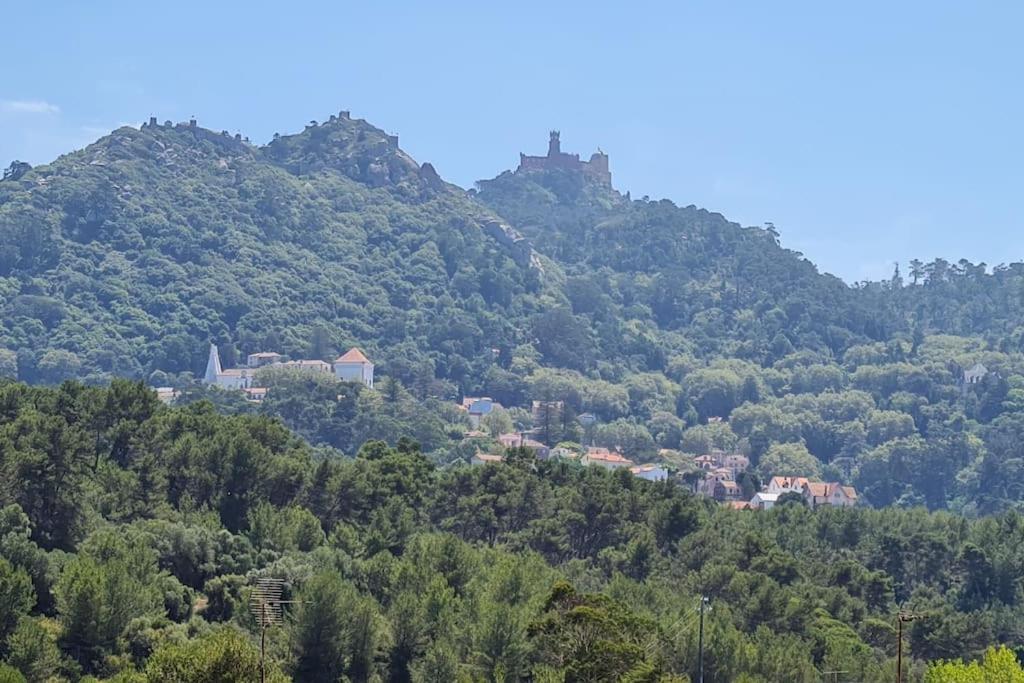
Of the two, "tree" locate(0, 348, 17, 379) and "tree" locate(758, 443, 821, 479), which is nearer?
"tree" locate(0, 348, 17, 379)

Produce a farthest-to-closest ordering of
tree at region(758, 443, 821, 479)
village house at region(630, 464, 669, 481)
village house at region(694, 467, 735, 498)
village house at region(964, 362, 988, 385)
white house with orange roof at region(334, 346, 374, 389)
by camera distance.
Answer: village house at region(964, 362, 988, 385) < white house with orange roof at region(334, 346, 374, 389) < tree at region(758, 443, 821, 479) < village house at region(694, 467, 735, 498) < village house at region(630, 464, 669, 481)

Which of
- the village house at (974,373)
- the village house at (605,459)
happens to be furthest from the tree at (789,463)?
the village house at (974,373)

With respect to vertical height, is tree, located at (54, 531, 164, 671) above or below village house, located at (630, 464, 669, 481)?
below

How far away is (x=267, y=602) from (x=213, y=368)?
10564cm

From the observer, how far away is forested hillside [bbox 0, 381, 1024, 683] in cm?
4684

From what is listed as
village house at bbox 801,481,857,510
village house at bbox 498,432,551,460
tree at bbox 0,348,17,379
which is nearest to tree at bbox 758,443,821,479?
village house at bbox 801,481,857,510

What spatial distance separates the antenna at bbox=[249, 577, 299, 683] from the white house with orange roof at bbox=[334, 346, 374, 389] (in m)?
100

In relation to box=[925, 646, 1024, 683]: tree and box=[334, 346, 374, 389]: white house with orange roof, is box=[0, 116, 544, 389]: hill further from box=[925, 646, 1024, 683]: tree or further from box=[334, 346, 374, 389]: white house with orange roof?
box=[925, 646, 1024, 683]: tree

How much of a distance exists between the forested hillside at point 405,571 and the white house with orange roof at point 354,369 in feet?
240

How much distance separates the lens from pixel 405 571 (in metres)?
55.8

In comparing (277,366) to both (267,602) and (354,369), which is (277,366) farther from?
(267,602)

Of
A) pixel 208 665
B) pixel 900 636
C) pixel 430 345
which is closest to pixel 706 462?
pixel 430 345

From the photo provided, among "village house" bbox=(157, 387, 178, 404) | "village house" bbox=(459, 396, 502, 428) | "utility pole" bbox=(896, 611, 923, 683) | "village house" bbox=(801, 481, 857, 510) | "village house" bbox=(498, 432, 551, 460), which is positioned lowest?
"utility pole" bbox=(896, 611, 923, 683)

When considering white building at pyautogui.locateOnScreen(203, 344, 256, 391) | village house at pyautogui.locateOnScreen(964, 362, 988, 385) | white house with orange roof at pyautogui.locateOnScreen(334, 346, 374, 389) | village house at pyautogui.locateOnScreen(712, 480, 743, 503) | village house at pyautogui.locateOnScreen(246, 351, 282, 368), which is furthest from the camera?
village house at pyautogui.locateOnScreen(964, 362, 988, 385)
